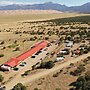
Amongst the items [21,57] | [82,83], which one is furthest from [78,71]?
[21,57]

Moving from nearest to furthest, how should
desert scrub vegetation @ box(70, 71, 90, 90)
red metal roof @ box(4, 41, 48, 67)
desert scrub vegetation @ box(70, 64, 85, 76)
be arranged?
desert scrub vegetation @ box(70, 71, 90, 90), desert scrub vegetation @ box(70, 64, 85, 76), red metal roof @ box(4, 41, 48, 67)

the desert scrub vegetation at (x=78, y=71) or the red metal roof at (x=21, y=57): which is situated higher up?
the desert scrub vegetation at (x=78, y=71)

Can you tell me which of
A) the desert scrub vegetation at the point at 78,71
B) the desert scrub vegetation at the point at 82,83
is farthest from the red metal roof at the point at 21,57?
the desert scrub vegetation at the point at 82,83

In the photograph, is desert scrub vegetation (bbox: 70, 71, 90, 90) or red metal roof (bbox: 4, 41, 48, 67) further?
red metal roof (bbox: 4, 41, 48, 67)

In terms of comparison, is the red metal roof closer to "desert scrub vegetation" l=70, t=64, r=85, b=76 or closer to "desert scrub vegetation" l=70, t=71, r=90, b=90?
"desert scrub vegetation" l=70, t=64, r=85, b=76

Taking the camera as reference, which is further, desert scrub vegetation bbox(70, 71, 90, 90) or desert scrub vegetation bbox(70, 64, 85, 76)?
desert scrub vegetation bbox(70, 64, 85, 76)

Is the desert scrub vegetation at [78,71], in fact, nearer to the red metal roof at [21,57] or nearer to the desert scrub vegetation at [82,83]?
the desert scrub vegetation at [82,83]

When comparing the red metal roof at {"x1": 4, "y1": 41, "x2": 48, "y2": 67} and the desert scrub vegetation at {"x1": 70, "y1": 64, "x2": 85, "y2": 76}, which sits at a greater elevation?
the desert scrub vegetation at {"x1": 70, "y1": 64, "x2": 85, "y2": 76}

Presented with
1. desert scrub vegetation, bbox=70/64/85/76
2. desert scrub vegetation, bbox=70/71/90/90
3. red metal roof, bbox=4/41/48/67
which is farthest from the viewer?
red metal roof, bbox=4/41/48/67

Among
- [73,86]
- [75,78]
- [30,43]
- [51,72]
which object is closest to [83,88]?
[73,86]

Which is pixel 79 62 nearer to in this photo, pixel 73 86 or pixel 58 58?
pixel 58 58

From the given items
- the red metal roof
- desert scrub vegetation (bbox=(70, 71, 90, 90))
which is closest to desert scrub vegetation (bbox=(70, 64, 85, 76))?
desert scrub vegetation (bbox=(70, 71, 90, 90))
